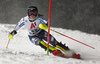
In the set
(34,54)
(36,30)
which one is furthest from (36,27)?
(34,54)

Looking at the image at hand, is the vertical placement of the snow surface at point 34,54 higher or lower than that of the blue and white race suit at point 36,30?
lower

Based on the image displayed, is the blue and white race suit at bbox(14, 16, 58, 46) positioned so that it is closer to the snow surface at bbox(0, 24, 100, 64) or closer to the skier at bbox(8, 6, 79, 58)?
the skier at bbox(8, 6, 79, 58)

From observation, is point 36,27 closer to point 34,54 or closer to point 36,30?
point 36,30

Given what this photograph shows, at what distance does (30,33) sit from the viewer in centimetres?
566

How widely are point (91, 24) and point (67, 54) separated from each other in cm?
996

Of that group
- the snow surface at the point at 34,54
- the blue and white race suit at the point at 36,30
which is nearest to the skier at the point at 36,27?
the blue and white race suit at the point at 36,30

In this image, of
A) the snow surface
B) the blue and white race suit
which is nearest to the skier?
the blue and white race suit

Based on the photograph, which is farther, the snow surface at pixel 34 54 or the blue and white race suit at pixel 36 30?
the blue and white race suit at pixel 36 30

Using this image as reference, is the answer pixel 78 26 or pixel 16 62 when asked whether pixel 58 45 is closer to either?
pixel 16 62

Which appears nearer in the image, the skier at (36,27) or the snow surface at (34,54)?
the snow surface at (34,54)

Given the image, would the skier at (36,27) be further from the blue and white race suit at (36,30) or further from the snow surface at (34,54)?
the snow surface at (34,54)

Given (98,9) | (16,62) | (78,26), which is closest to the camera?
(16,62)

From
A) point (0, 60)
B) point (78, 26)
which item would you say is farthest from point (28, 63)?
point (78, 26)

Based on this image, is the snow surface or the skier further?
the skier
